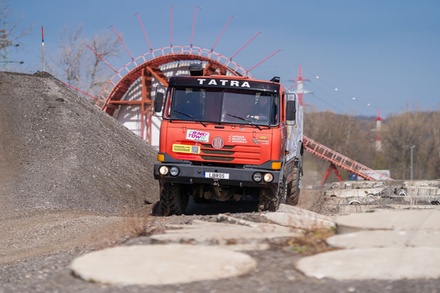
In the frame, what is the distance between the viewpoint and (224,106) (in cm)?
1513

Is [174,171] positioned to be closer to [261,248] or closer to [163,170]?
[163,170]

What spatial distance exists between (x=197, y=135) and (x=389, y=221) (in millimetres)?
5864

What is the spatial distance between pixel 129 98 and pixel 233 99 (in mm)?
39856

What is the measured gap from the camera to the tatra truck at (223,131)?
14859 mm

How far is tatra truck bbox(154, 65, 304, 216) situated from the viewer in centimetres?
1486

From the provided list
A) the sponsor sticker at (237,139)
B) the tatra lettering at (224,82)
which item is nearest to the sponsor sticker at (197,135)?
the sponsor sticker at (237,139)

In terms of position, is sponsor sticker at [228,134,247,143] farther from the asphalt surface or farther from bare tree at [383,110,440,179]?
bare tree at [383,110,440,179]

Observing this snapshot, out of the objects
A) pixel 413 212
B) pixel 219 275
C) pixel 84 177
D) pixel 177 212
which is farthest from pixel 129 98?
pixel 219 275

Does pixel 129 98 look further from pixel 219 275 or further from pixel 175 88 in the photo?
pixel 219 275

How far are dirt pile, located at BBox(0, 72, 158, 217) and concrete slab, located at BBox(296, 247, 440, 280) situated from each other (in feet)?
38.9

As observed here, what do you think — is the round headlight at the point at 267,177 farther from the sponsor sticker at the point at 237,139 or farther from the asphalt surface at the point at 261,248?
the asphalt surface at the point at 261,248

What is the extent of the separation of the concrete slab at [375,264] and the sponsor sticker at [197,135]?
23.8 feet

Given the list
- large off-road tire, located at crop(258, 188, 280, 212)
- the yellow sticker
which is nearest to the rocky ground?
the yellow sticker

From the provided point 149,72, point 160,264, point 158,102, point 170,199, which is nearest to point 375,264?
point 160,264
